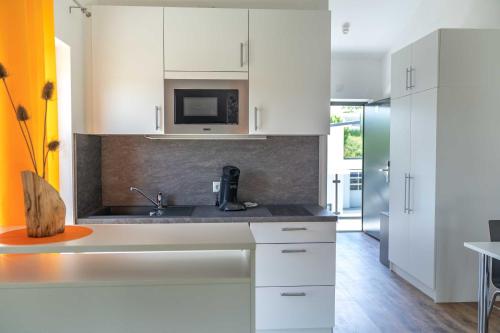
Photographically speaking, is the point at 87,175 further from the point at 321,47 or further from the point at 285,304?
the point at 321,47

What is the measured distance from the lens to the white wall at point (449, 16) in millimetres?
4070

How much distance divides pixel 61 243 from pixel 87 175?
5.10 feet

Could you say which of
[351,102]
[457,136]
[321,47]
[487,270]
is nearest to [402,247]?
[457,136]

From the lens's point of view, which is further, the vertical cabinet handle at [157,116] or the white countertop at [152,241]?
the vertical cabinet handle at [157,116]

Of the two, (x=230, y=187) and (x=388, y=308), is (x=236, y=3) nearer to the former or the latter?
(x=230, y=187)

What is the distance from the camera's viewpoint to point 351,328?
2922 millimetres

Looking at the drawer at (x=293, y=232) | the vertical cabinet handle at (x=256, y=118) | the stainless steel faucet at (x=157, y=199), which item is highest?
the vertical cabinet handle at (x=256, y=118)

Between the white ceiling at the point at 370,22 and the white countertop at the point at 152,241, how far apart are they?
13.0 feet

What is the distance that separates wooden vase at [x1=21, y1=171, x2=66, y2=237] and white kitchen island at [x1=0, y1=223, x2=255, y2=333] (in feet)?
0.35

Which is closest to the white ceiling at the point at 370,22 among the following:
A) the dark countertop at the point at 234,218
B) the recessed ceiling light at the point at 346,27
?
the recessed ceiling light at the point at 346,27

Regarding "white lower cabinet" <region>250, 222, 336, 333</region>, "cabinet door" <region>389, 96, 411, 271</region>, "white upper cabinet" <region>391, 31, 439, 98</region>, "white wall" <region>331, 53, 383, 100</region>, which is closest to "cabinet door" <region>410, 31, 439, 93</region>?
"white upper cabinet" <region>391, 31, 439, 98</region>

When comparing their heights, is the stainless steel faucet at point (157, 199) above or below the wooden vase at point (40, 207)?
below

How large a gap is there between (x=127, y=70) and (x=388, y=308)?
2.92 meters

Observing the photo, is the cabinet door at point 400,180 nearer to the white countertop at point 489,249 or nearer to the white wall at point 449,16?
the white wall at point 449,16
